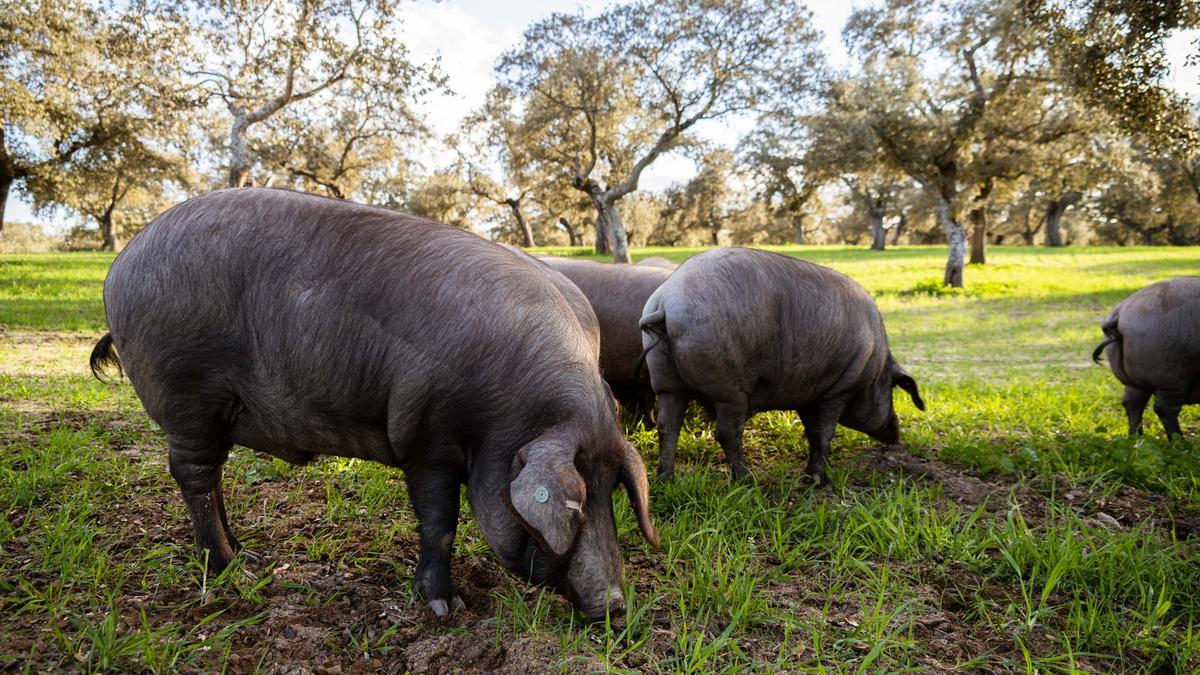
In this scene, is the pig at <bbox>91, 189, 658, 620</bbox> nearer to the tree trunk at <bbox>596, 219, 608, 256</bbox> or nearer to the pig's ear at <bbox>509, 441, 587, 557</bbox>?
the pig's ear at <bbox>509, 441, 587, 557</bbox>

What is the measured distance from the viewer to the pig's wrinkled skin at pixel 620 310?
5.39m

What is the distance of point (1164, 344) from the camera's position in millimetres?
5219

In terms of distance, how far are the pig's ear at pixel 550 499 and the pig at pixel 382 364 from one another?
45 millimetres

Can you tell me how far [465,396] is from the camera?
2.48 meters

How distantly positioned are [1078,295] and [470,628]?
64.7 feet

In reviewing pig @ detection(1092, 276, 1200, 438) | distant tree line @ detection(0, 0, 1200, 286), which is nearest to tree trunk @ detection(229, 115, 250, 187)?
distant tree line @ detection(0, 0, 1200, 286)

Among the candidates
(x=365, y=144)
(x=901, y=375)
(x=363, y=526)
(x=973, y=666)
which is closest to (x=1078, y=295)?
(x=901, y=375)

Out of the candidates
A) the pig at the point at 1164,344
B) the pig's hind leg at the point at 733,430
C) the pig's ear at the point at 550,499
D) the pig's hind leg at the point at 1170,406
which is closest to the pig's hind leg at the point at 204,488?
the pig's ear at the point at 550,499

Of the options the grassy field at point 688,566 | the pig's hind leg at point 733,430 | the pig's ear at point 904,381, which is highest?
the pig's ear at point 904,381

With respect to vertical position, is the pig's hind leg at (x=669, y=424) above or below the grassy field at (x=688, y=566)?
above

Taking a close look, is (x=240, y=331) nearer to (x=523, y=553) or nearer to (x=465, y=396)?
(x=465, y=396)

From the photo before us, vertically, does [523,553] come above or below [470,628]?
above

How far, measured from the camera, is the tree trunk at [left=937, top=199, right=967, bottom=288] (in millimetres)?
18564

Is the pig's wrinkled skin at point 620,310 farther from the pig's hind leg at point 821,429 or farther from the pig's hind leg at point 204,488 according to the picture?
the pig's hind leg at point 204,488
